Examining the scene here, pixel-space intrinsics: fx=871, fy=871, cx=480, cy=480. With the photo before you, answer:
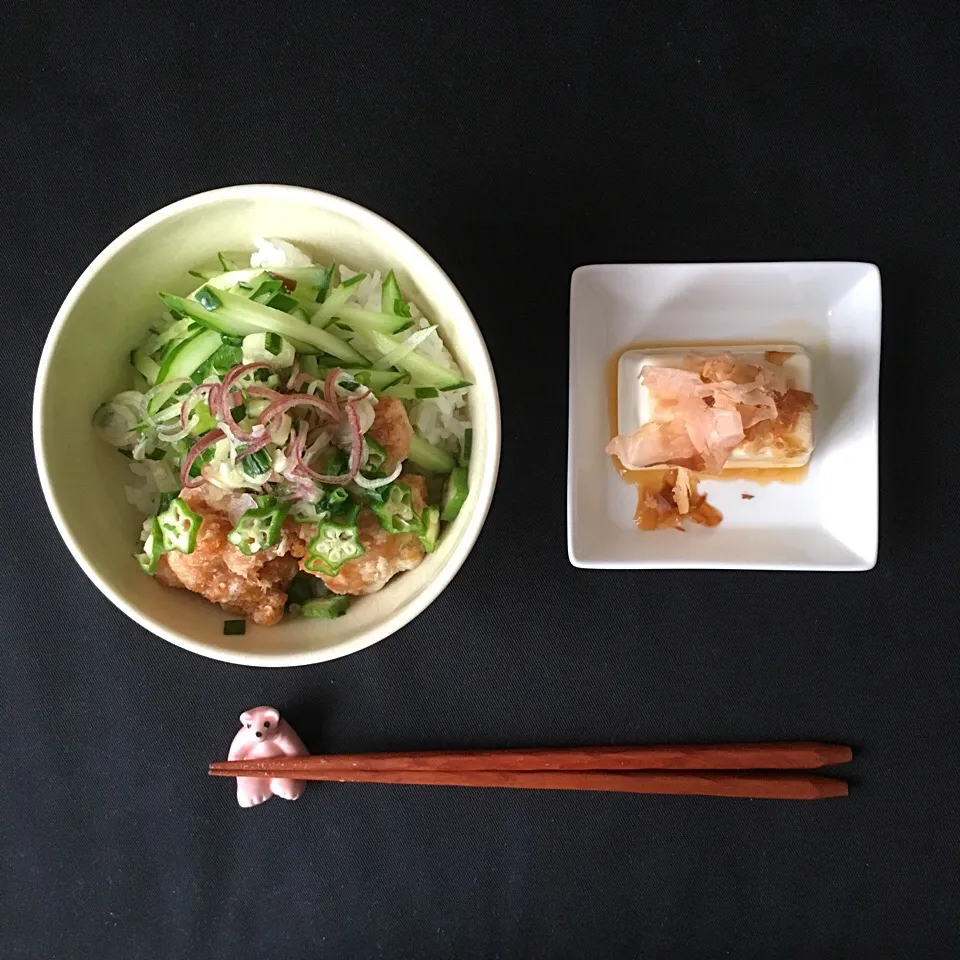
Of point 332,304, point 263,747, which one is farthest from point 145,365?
point 263,747

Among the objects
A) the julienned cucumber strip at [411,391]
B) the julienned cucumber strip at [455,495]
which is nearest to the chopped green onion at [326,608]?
the julienned cucumber strip at [455,495]

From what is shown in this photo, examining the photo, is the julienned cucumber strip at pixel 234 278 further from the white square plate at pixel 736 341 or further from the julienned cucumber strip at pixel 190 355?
the white square plate at pixel 736 341

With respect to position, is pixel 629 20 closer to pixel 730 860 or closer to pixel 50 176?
pixel 50 176

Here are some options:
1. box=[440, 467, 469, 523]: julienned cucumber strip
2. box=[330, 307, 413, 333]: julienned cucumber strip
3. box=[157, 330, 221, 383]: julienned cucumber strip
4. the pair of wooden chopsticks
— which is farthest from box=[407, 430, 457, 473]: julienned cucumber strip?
the pair of wooden chopsticks

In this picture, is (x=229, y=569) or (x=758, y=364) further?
(x=758, y=364)

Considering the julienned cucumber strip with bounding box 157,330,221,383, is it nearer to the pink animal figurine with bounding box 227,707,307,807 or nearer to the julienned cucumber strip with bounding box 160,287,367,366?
the julienned cucumber strip with bounding box 160,287,367,366

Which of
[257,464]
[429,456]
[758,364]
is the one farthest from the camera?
[758,364]

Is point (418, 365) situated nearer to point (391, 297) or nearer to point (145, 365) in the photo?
point (391, 297)
